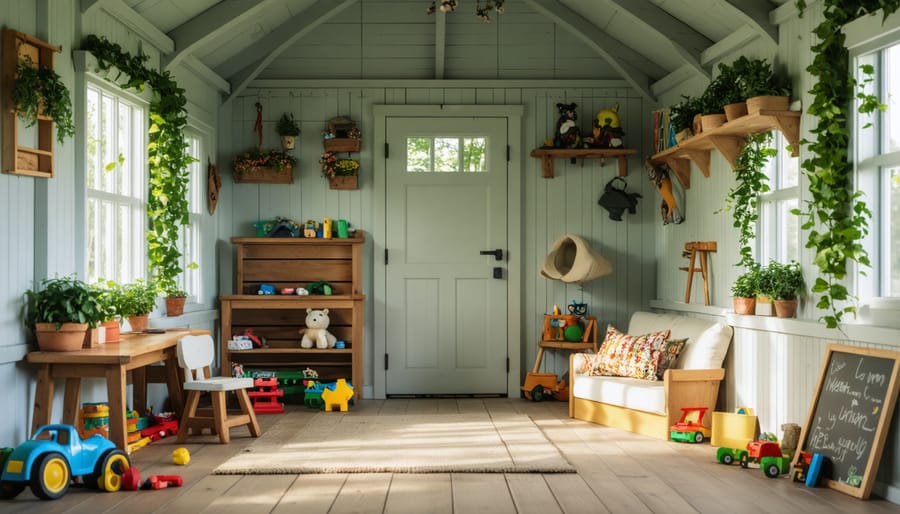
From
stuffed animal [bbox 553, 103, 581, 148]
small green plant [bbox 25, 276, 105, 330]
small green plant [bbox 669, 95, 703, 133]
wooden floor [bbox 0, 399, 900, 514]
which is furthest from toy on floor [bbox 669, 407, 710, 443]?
small green plant [bbox 25, 276, 105, 330]

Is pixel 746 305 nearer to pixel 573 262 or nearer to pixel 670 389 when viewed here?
pixel 670 389

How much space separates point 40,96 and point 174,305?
2.23 meters

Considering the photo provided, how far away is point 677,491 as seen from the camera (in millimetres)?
4508

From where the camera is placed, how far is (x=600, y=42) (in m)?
7.90

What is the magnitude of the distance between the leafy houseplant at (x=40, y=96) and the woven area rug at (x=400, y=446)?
1.99m

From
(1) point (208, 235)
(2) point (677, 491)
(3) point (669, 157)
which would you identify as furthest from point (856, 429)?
(1) point (208, 235)

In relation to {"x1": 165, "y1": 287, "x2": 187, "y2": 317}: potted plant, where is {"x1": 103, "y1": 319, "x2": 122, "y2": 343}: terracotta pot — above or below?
below

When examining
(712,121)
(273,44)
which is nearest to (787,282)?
(712,121)

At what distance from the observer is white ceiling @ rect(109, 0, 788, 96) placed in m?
6.61

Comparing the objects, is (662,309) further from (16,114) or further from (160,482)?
(16,114)

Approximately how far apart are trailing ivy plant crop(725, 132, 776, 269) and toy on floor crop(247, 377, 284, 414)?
11.6ft

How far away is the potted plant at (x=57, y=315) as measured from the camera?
15.6ft

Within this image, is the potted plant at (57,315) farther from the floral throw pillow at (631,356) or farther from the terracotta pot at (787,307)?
the terracotta pot at (787,307)

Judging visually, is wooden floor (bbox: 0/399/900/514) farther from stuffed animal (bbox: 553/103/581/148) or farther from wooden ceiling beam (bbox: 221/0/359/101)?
wooden ceiling beam (bbox: 221/0/359/101)
